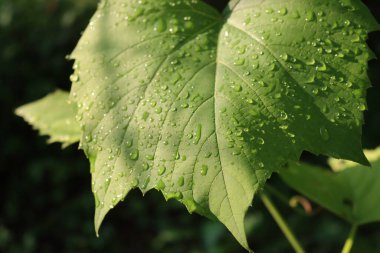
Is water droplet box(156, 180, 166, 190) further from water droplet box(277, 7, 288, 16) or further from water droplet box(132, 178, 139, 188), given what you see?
water droplet box(277, 7, 288, 16)

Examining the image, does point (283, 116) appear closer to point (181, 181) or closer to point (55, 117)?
point (181, 181)

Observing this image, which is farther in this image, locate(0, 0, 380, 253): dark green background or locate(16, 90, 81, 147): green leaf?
locate(0, 0, 380, 253): dark green background

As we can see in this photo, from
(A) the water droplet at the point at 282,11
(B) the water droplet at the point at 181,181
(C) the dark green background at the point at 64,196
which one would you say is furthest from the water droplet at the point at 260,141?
(C) the dark green background at the point at 64,196

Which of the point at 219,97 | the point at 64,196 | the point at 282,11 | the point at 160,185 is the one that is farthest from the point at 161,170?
the point at 64,196

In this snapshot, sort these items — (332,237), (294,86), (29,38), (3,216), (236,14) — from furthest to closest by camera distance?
(29,38) < (3,216) < (332,237) < (236,14) < (294,86)

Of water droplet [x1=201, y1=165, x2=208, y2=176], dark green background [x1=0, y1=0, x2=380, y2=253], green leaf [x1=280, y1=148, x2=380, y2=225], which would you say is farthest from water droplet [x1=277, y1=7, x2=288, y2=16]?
dark green background [x1=0, y1=0, x2=380, y2=253]

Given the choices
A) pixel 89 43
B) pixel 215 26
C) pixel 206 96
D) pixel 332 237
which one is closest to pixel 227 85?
pixel 206 96

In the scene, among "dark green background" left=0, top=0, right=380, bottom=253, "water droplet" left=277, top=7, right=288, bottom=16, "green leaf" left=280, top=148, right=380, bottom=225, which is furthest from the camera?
"dark green background" left=0, top=0, right=380, bottom=253

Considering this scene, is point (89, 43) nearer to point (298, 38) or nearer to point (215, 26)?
point (215, 26)

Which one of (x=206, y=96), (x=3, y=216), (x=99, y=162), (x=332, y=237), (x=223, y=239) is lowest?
(x=3, y=216)
